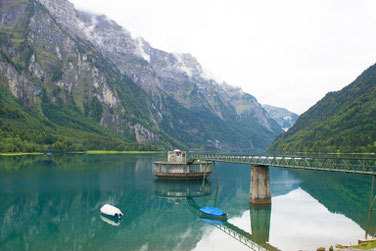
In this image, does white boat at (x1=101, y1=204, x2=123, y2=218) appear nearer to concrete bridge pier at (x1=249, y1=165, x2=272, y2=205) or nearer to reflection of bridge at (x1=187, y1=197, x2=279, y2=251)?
reflection of bridge at (x1=187, y1=197, x2=279, y2=251)

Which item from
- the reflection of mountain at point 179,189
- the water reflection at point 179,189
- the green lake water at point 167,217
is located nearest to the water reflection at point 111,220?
the green lake water at point 167,217

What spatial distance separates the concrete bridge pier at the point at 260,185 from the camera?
64.4m

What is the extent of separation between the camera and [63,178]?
10719 cm

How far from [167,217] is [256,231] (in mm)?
18554

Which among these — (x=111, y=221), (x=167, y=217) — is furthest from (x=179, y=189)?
(x=111, y=221)

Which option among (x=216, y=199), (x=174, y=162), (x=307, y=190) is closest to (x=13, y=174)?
(x=174, y=162)

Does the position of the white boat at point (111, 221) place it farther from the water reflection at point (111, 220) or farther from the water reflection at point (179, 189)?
the water reflection at point (179, 189)

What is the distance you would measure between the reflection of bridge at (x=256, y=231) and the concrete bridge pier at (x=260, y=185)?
1803 mm

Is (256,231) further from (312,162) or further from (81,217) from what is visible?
(312,162)

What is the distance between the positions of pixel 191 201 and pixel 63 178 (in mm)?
52560

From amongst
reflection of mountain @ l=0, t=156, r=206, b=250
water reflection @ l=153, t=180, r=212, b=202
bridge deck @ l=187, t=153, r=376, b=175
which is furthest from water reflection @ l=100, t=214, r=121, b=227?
bridge deck @ l=187, t=153, r=376, b=175

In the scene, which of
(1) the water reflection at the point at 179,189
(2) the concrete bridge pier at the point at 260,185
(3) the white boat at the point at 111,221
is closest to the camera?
(3) the white boat at the point at 111,221

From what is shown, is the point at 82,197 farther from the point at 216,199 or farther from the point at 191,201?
the point at 216,199

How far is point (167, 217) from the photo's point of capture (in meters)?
62.0
